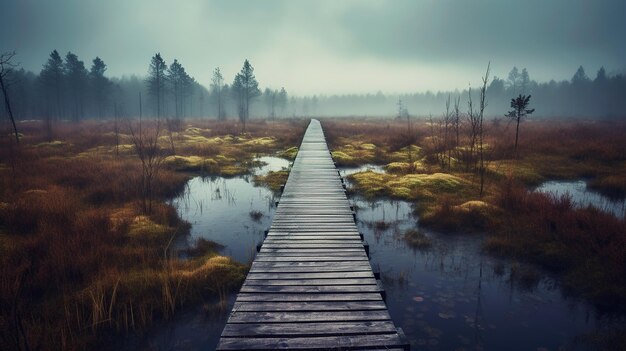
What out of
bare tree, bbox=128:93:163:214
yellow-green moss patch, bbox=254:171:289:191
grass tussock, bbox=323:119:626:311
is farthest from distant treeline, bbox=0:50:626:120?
grass tussock, bbox=323:119:626:311

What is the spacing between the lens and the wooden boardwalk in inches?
158

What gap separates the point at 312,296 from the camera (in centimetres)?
498

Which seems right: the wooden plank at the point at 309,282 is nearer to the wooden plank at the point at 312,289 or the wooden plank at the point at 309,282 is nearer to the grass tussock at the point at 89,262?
the wooden plank at the point at 312,289

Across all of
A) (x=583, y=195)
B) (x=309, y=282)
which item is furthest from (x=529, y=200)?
(x=309, y=282)

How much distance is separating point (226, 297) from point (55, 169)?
14420 millimetres

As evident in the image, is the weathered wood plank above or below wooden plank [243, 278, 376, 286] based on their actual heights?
below

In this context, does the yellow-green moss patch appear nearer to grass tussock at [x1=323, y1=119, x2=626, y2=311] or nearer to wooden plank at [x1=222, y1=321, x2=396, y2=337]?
grass tussock at [x1=323, y1=119, x2=626, y2=311]

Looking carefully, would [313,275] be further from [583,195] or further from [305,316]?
[583,195]

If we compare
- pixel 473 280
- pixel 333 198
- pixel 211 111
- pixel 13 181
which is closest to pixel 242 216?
pixel 333 198

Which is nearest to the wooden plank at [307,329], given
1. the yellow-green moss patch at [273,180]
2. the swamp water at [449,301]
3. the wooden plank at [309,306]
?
the wooden plank at [309,306]

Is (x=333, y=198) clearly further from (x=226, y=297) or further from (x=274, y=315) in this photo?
(x=274, y=315)

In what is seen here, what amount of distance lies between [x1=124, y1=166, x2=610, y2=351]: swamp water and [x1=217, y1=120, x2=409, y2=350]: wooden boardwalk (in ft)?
3.36

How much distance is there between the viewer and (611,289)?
6.25 m

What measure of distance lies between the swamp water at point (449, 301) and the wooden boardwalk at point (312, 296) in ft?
3.36
